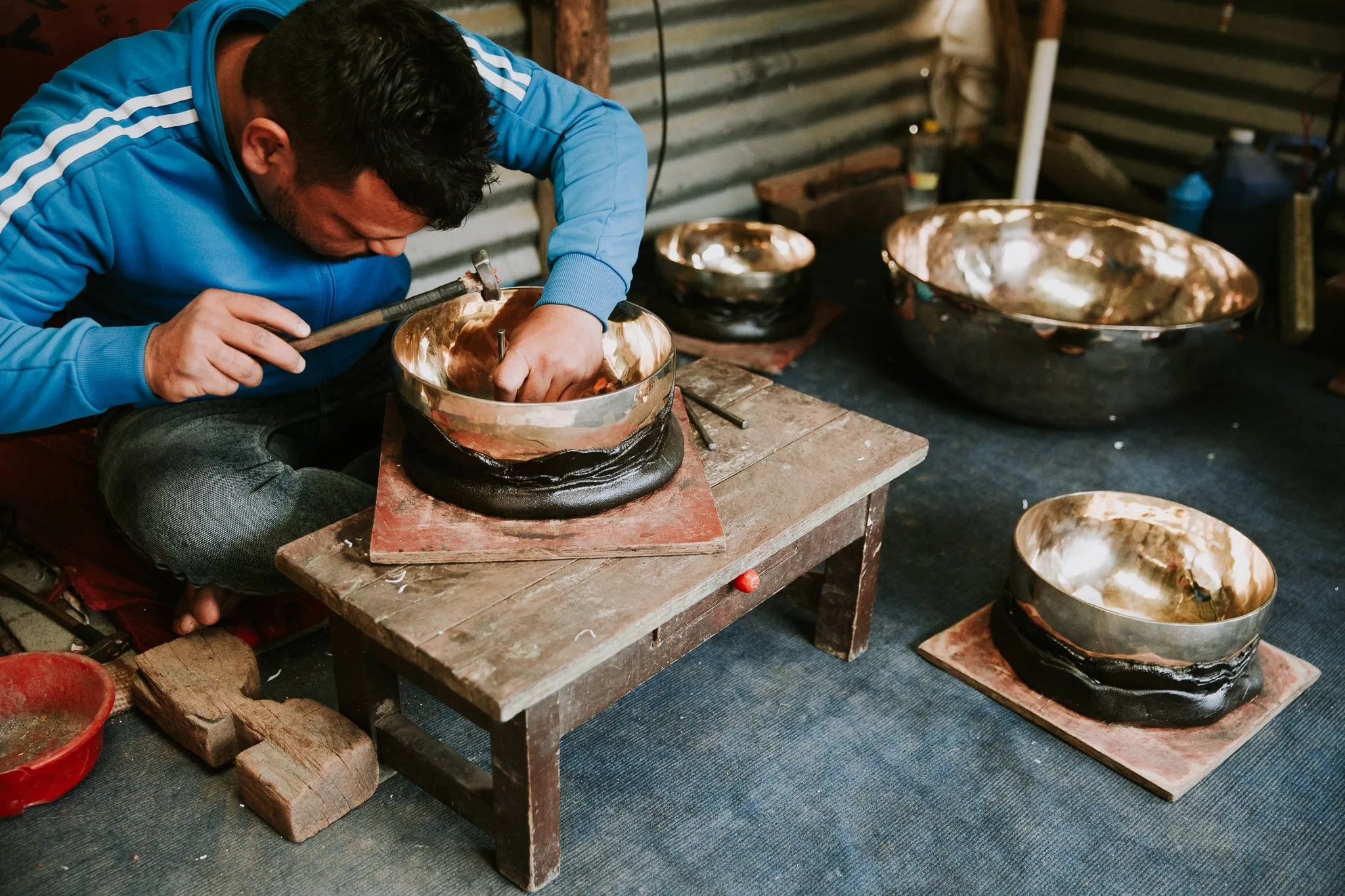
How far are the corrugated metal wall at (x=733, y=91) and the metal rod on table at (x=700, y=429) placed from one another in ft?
5.01

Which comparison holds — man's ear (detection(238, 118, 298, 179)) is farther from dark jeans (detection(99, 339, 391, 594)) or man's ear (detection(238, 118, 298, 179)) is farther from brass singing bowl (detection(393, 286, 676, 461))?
dark jeans (detection(99, 339, 391, 594))

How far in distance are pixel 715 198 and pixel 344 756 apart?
2.97 meters

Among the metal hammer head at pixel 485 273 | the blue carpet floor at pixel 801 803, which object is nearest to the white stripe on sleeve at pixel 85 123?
the metal hammer head at pixel 485 273

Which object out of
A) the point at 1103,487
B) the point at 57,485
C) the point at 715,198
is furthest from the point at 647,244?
the point at 57,485

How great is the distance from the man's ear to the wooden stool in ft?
1.93

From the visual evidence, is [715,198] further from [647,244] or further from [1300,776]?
[1300,776]

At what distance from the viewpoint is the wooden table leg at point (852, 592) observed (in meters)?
2.18

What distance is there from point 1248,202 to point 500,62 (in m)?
2.95

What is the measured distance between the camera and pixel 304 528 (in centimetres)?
207

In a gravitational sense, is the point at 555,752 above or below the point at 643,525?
below

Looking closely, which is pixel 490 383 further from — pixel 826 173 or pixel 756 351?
pixel 826 173

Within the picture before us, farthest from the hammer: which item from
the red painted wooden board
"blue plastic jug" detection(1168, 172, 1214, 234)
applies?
"blue plastic jug" detection(1168, 172, 1214, 234)

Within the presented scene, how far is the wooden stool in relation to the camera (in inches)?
62.0

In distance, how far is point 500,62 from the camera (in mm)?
2188
